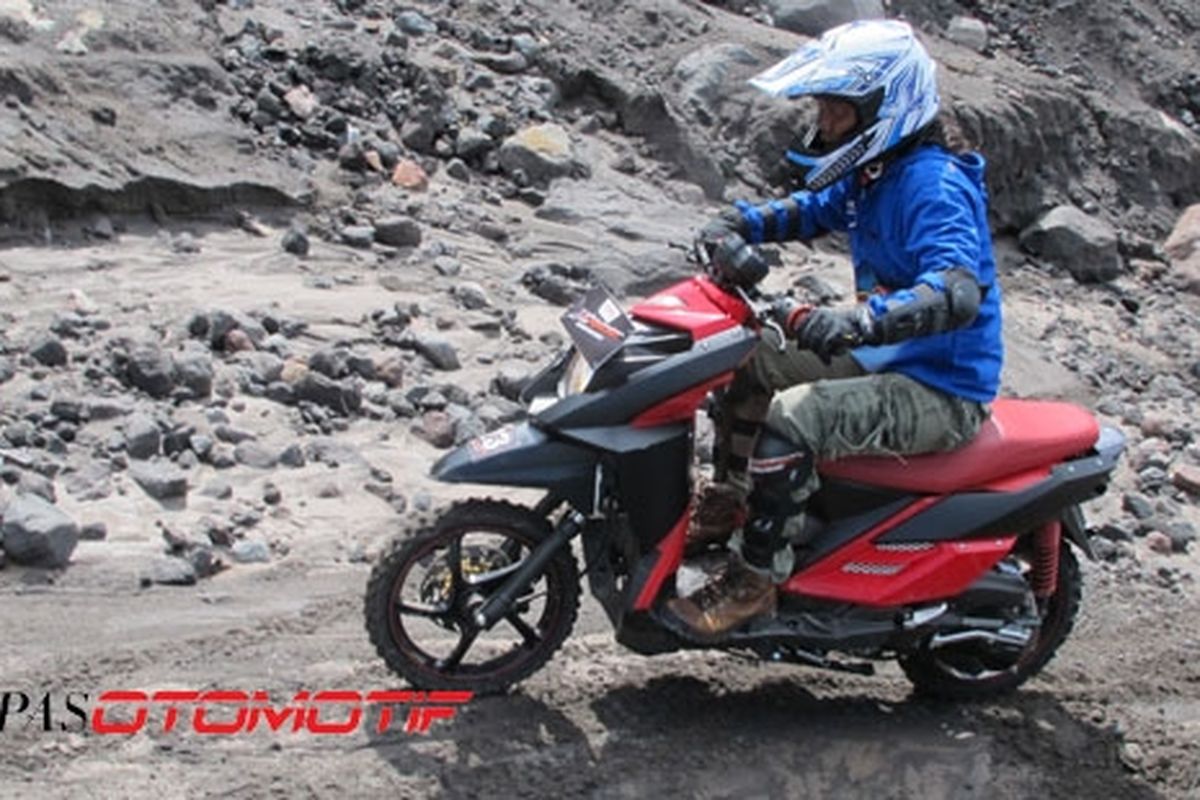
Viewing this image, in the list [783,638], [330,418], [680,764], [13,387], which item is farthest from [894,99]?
[13,387]

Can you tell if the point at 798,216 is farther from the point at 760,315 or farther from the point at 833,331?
the point at 833,331

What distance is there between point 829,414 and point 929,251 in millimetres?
553

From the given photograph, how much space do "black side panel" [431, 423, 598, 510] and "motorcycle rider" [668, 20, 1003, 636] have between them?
0.51m

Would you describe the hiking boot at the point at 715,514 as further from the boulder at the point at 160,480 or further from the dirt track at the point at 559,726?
the boulder at the point at 160,480

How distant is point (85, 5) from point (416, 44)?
238 cm

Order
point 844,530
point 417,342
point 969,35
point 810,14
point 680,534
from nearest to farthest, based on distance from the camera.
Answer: point 680,534, point 844,530, point 417,342, point 810,14, point 969,35

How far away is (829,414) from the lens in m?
4.93

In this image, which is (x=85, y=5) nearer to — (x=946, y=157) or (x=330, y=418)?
(x=330, y=418)

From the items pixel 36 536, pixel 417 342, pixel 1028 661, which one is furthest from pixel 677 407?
pixel 417 342

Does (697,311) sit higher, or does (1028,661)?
(697,311)

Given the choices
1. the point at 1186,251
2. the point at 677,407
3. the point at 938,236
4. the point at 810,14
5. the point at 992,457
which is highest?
the point at 938,236

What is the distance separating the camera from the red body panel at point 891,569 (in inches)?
202

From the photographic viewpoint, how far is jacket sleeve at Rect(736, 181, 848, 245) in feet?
18.2

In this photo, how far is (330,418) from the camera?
7191 millimetres
